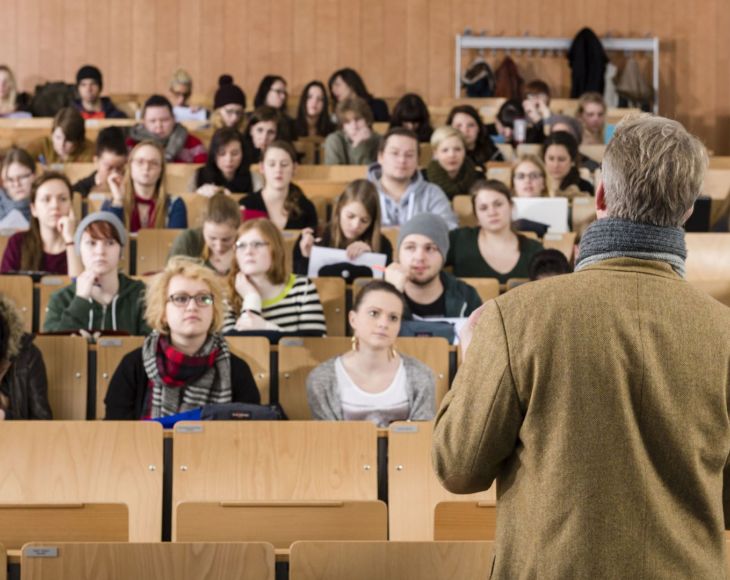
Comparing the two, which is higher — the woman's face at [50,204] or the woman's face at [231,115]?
the woman's face at [231,115]

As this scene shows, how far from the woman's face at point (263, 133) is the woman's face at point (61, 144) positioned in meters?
0.96

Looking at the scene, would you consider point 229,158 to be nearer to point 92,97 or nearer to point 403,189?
point 403,189

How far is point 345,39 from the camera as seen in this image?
30.9 ft

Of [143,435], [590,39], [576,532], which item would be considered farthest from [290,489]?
[590,39]

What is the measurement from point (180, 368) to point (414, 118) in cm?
409

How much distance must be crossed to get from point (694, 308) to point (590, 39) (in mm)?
7986

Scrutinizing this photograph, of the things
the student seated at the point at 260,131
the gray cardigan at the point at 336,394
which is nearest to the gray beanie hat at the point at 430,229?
the gray cardigan at the point at 336,394

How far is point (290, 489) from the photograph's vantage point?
3025mm

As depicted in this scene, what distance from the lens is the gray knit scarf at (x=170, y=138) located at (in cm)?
673

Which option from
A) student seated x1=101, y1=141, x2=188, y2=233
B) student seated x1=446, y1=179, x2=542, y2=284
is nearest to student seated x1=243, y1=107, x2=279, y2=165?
student seated x1=101, y1=141, x2=188, y2=233

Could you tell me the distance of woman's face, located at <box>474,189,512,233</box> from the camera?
5.00m

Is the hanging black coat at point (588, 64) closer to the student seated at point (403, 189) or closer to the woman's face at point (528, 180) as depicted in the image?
the woman's face at point (528, 180)

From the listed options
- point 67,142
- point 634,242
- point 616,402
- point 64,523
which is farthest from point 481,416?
point 67,142

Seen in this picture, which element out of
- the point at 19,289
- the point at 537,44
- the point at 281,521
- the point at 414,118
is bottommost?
the point at 281,521
